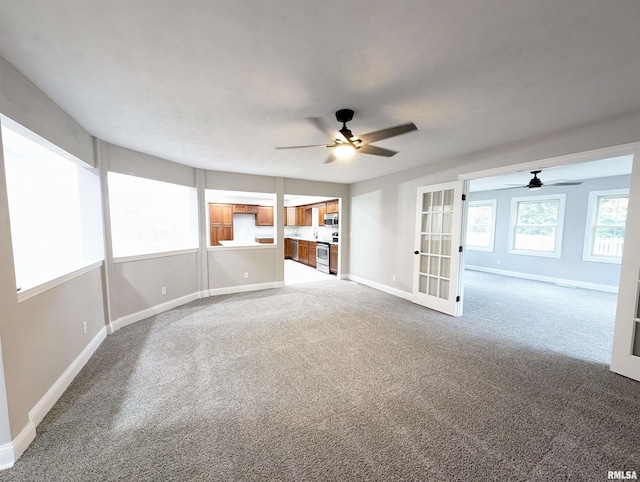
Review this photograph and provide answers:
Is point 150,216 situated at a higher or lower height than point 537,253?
higher

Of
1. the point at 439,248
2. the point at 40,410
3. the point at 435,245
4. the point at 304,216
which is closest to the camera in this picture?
the point at 40,410

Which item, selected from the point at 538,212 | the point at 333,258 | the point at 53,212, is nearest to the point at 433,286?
the point at 333,258

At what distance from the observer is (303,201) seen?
8.70 m

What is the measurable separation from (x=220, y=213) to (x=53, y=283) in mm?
6101

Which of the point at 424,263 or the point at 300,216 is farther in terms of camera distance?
the point at 300,216

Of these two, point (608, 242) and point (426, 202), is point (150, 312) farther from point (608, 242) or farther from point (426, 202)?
point (608, 242)

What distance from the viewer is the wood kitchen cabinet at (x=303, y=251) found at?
848 cm

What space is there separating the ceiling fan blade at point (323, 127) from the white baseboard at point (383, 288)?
324 centimetres

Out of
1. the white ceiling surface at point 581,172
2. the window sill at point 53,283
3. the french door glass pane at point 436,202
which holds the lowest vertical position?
the window sill at point 53,283

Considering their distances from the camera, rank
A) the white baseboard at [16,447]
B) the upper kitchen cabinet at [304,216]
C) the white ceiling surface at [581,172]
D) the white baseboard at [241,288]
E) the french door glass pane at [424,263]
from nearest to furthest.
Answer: the white baseboard at [16,447], the white ceiling surface at [581,172], the french door glass pane at [424,263], the white baseboard at [241,288], the upper kitchen cabinet at [304,216]

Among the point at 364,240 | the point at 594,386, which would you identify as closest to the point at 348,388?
the point at 594,386

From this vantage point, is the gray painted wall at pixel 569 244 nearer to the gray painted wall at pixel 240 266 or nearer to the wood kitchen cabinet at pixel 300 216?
the wood kitchen cabinet at pixel 300 216

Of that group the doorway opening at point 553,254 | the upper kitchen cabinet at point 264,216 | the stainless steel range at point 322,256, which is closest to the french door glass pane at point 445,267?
the doorway opening at point 553,254

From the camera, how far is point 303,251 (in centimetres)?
877
